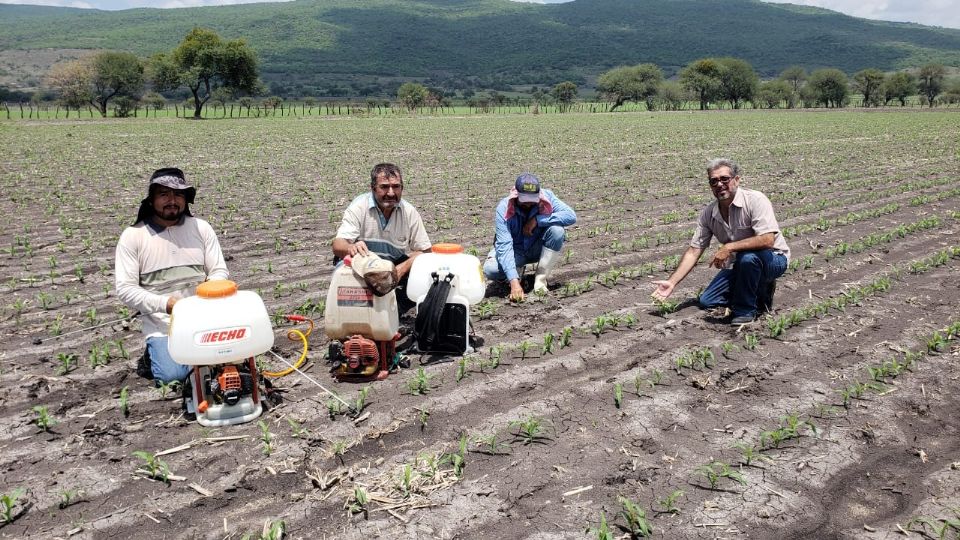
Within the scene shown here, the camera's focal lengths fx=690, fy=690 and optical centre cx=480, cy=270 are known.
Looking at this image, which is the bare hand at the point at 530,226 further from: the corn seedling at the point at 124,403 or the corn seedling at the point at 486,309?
the corn seedling at the point at 124,403

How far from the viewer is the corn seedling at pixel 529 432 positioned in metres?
4.47

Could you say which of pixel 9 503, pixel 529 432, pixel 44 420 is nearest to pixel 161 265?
pixel 44 420

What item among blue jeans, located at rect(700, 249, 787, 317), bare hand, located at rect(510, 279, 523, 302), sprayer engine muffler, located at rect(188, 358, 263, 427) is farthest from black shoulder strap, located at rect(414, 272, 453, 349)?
blue jeans, located at rect(700, 249, 787, 317)

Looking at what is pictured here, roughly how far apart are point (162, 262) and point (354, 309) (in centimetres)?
152

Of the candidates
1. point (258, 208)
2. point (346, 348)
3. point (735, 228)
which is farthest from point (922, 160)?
point (346, 348)

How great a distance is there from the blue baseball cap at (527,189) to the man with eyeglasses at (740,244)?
62.7 inches

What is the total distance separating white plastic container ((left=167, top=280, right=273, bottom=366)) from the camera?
4.39 m

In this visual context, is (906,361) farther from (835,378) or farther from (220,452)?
(220,452)

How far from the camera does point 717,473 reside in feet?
13.3

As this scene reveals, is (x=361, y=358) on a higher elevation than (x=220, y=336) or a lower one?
lower

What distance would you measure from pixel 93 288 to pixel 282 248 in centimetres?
263

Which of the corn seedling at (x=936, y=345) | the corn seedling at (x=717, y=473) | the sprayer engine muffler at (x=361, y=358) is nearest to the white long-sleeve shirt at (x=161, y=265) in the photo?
the sprayer engine muffler at (x=361, y=358)

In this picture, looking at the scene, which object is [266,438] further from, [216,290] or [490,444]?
[490,444]

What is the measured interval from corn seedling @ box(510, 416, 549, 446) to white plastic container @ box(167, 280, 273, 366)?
1.81 meters
